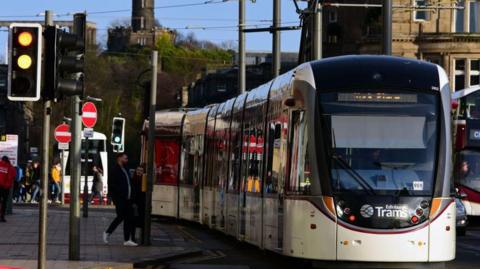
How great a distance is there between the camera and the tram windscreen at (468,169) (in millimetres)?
41475

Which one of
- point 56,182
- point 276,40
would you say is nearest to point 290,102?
point 276,40

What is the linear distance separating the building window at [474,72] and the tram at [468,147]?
146 ft

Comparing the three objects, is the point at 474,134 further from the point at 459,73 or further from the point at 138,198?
the point at 459,73

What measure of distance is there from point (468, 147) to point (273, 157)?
22472mm

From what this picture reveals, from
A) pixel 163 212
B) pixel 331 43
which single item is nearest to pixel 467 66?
pixel 331 43

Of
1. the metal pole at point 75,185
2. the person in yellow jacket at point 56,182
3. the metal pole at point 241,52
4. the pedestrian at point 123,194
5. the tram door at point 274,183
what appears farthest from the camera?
the person in yellow jacket at point 56,182

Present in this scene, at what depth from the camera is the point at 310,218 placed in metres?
17.3

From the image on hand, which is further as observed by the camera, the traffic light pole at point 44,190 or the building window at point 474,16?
the building window at point 474,16

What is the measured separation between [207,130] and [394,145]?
43.6 ft

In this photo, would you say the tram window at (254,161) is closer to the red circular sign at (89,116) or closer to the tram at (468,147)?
the red circular sign at (89,116)

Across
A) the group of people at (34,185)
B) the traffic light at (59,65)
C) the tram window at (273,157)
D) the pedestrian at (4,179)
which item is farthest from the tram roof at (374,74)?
the group of people at (34,185)

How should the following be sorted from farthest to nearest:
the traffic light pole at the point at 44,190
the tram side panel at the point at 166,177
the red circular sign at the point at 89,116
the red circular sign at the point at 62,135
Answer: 1. the red circular sign at the point at 62,135
2. the tram side panel at the point at 166,177
3. the red circular sign at the point at 89,116
4. the traffic light pole at the point at 44,190

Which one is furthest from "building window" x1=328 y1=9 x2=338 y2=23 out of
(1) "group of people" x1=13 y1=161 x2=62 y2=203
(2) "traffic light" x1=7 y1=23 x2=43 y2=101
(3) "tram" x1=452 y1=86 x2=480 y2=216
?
(2) "traffic light" x1=7 y1=23 x2=43 y2=101

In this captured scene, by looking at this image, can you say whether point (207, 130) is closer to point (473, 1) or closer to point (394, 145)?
point (394, 145)
